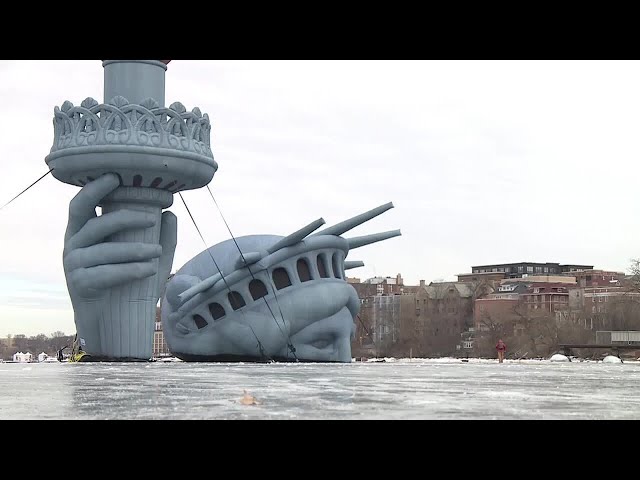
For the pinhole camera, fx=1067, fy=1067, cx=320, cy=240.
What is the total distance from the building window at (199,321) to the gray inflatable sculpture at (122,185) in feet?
18.0

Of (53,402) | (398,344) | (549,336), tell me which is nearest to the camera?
(53,402)

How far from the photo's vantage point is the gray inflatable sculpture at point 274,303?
49719 millimetres

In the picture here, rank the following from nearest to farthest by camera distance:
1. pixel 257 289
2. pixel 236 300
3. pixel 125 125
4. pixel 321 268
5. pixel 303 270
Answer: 1. pixel 125 125
2. pixel 257 289
3. pixel 236 300
4. pixel 303 270
5. pixel 321 268

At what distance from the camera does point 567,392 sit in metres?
18.2

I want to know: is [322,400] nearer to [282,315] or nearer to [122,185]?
[122,185]

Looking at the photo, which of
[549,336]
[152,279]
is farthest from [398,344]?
[152,279]

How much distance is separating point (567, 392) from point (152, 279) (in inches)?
1205

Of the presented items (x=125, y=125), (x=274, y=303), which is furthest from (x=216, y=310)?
(x=125, y=125)

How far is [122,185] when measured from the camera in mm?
44875

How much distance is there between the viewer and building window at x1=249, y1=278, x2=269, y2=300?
50656mm

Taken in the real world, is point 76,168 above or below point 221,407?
above

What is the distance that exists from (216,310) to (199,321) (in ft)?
A: 3.57

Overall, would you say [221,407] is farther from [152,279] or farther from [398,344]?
[398,344]

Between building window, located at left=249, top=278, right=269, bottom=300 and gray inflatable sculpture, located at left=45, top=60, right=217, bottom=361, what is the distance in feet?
18.5
